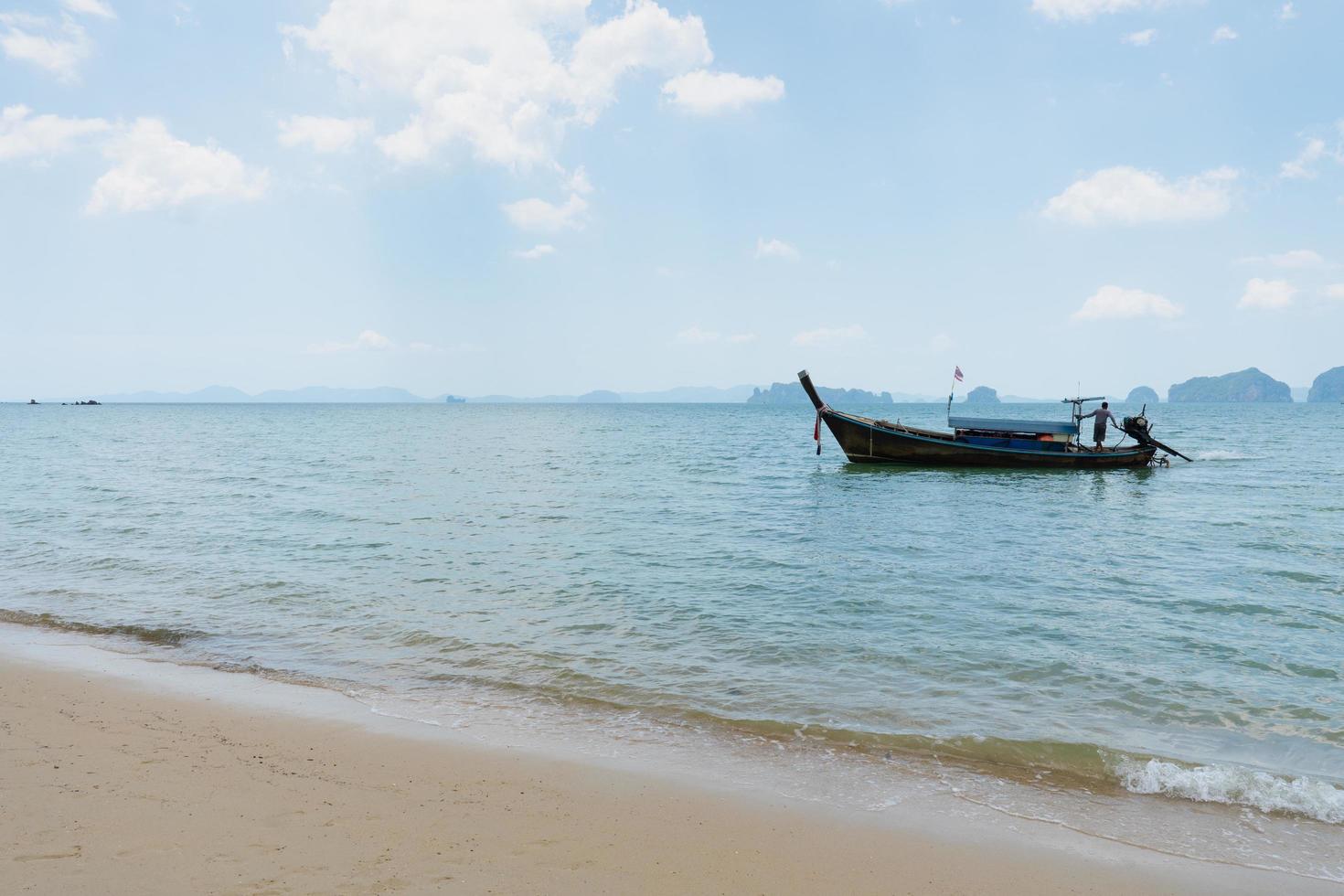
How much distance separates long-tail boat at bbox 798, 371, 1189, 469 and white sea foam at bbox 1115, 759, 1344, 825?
Result: 89.6ft

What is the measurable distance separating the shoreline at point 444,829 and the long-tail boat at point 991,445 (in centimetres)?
2854

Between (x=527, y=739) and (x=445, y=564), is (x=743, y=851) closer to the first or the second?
(x=527, y=739)

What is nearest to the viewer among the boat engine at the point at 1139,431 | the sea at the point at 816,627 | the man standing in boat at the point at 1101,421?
the sea at the point at 816,627

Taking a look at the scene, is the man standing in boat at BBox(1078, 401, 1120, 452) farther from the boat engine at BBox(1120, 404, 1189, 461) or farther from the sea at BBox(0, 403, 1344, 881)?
the sea at BBox(0, 403, 1344, 881)

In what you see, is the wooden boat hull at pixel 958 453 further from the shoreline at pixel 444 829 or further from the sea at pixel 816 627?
the shoreline at pixel 444 829

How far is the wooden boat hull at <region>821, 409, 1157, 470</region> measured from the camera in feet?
112

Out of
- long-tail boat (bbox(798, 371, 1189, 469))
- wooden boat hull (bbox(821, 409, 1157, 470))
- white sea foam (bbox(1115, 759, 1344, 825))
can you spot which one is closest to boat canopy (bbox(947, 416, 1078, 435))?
long-tail boat (bbox(798, 371, 1189, 469))

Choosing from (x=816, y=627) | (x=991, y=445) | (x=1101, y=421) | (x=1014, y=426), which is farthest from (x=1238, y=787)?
(x=1101, y=421)

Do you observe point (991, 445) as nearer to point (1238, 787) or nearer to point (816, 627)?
point (816, 627)

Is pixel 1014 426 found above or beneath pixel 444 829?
above

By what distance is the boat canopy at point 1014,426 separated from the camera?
34219 millimetres

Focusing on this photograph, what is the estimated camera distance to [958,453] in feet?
113

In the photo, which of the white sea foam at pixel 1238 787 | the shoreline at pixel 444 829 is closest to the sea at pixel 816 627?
the white sea foam at pixel 1238 787

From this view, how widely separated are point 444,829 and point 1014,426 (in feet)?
115
